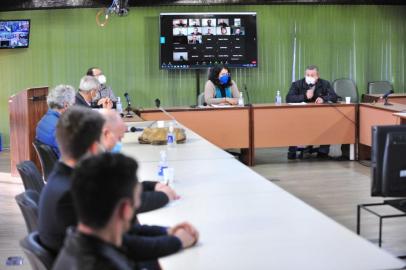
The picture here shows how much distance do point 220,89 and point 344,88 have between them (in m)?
2.62

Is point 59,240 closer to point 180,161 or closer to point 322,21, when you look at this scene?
point 180,161

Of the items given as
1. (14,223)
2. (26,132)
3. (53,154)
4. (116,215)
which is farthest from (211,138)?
(116,215)

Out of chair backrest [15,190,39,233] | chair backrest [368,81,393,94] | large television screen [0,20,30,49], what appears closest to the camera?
chair backrest [15,190,39,233]

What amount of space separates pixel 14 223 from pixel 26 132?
184 cm

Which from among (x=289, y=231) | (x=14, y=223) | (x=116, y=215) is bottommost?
(x=14, y=223)

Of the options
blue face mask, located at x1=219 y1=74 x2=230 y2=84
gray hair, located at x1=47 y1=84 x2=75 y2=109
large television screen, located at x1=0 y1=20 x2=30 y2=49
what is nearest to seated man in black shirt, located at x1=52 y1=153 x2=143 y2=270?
gray hair, located at x1=47 y1=84 x2=75 y2=109

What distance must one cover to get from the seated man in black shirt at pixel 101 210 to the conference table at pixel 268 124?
6.43m

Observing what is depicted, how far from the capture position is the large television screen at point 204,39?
9.94 meters

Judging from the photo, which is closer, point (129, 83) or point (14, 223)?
point (14, 223)

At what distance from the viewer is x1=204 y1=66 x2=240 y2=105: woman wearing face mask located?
28.0 ft

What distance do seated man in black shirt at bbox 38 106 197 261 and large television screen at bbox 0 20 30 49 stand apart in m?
7.77

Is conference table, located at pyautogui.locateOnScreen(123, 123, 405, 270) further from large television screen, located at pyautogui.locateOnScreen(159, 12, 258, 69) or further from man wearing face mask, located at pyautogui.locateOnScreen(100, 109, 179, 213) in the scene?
large television screen, located at pyautogui.locateOnScreen(159, 12, 258, 69)

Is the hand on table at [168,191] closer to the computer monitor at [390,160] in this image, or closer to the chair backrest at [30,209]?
the chair backrest at [30,209]

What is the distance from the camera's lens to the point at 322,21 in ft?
34.9
